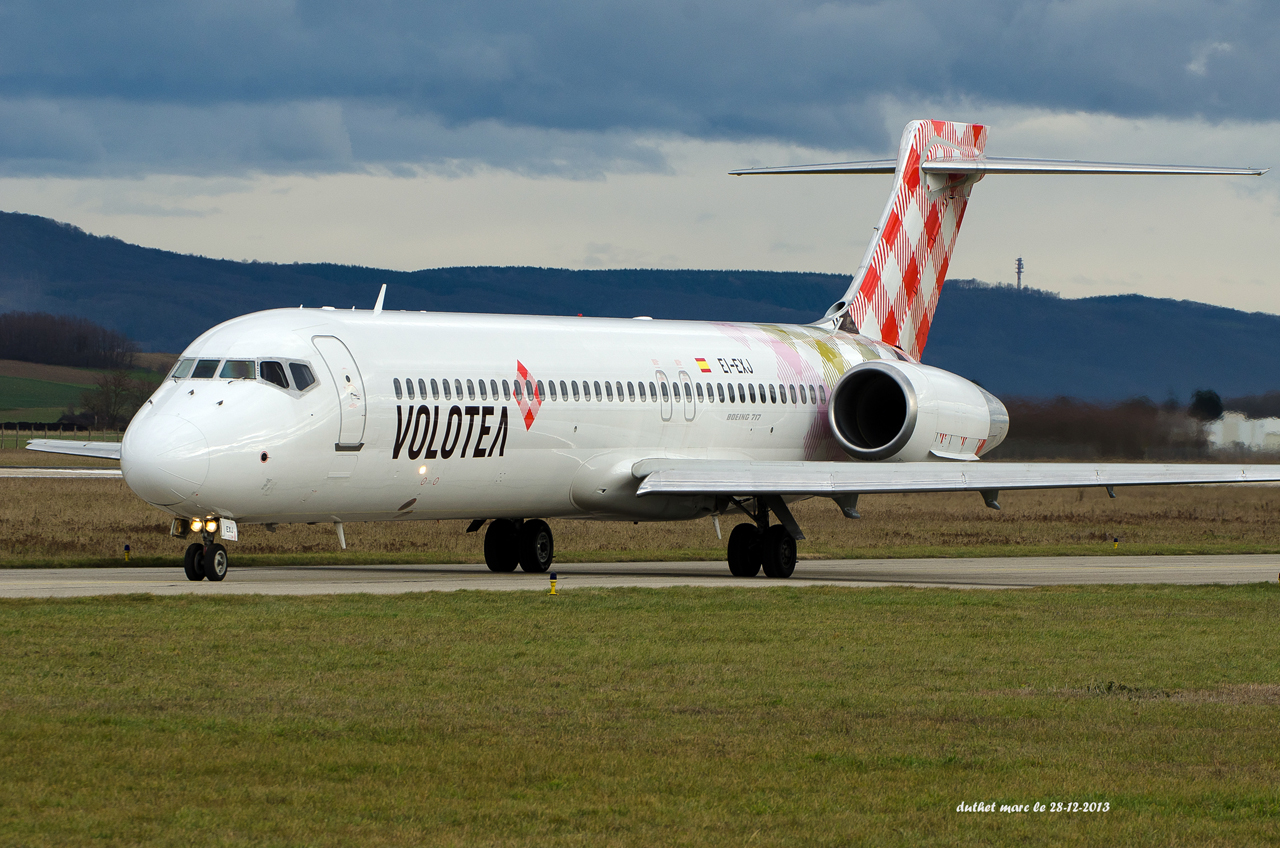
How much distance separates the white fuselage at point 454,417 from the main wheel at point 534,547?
124 centimetres

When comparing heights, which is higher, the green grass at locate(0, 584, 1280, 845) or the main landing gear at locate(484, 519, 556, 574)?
the main landing gear at locate(484, 519, 556, 574)

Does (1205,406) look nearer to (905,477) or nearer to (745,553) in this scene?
(745,553)

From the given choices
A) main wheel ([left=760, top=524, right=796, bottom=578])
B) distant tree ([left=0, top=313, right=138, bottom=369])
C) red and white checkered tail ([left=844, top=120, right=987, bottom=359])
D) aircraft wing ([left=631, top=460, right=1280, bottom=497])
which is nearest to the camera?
aircraft wing ([left=631, top=460, right=1280, bottom=497])

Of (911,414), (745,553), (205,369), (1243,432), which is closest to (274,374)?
(205,369)

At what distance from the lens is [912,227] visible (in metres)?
36.8

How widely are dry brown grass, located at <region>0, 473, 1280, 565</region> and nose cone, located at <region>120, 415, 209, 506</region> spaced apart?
8.48 m

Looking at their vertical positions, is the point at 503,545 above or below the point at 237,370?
below

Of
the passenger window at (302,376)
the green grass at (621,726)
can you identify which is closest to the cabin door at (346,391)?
the passenger window at (302,376)

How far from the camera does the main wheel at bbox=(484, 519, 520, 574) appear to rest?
30234mm

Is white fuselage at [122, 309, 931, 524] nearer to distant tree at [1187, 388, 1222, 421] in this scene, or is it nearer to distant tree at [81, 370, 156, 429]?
distant tree at [1187, 388, 1222, 421]

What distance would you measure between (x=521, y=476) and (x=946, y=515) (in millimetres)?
29323

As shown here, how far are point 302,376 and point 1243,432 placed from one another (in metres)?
33.8

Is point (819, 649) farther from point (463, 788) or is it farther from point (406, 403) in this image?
point (406, 403)

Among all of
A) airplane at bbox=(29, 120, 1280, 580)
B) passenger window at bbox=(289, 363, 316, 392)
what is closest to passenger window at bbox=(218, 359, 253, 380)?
airplane at bbox=(29, 120, 1280, 580)
